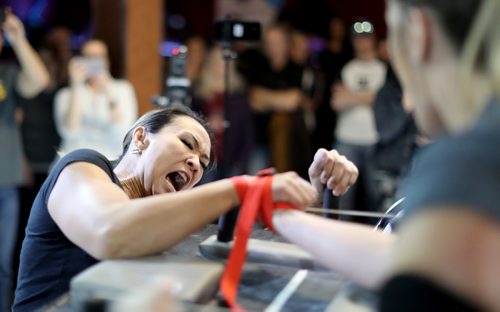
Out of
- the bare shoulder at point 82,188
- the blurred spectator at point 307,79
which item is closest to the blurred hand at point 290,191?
the bare shoulder at point 82,188

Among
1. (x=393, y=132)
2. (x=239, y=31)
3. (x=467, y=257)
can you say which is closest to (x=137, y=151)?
(x=467, y=257)

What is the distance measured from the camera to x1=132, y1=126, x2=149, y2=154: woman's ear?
1571mm

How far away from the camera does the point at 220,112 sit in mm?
4297

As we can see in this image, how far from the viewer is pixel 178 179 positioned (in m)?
1.54

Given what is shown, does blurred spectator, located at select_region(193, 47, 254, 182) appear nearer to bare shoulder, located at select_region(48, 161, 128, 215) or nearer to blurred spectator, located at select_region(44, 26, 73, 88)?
blurred spectator, located at select_region(44, 26, 73, 88)

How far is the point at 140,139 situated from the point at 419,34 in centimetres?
90

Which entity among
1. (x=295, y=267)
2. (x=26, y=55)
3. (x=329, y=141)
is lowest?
(x=329, y=141)

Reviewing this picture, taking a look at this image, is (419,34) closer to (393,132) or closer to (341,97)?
(393,132)

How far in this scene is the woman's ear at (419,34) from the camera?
79 centimetres

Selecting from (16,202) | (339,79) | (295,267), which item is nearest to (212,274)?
(295,267)

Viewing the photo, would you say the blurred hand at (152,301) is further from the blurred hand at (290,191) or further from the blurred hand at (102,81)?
the blurred hand at (102,81)

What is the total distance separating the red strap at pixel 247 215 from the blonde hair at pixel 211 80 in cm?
322

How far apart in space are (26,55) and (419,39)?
269cm

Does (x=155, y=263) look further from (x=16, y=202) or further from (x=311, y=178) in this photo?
(x=16, y=202)
